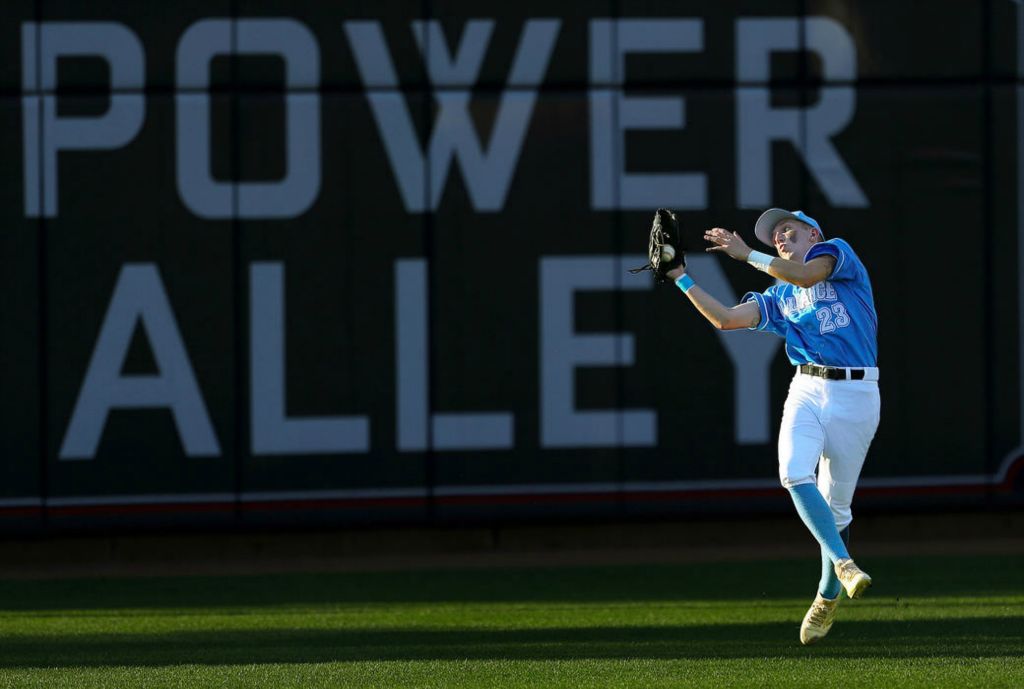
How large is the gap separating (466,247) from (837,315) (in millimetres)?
5463

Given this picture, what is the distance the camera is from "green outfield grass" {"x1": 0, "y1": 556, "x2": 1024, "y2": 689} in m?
7.24

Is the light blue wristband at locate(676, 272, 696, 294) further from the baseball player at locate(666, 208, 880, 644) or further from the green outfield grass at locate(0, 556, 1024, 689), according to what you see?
the green outfield grass at locate(0, 556, 1024, 689)

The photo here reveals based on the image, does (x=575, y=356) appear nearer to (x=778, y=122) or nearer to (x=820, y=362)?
(x=778, y=122)

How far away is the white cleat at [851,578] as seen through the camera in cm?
702

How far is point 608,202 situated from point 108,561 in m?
4.66

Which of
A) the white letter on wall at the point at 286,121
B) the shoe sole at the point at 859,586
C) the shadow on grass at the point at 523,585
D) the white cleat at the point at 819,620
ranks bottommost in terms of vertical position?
the shadow on grass at the point at 523,585

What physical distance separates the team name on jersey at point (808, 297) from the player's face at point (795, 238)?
0.15 m

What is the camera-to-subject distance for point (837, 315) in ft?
24.7

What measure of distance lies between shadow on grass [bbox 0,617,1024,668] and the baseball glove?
5.97 ft

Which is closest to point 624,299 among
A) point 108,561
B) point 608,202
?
point 608,202

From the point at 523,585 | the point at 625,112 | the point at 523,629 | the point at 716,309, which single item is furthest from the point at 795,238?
the point at 625,112

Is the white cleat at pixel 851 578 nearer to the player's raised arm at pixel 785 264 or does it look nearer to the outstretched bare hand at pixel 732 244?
the player's raised arm at pixel 785 264

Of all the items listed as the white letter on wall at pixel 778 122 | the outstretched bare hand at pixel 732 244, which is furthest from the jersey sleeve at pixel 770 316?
the white letter on wall at pixel 778 122

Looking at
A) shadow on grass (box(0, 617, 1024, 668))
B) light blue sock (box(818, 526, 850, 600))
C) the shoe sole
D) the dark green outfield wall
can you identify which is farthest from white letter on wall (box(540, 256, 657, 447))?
the shoe sole
